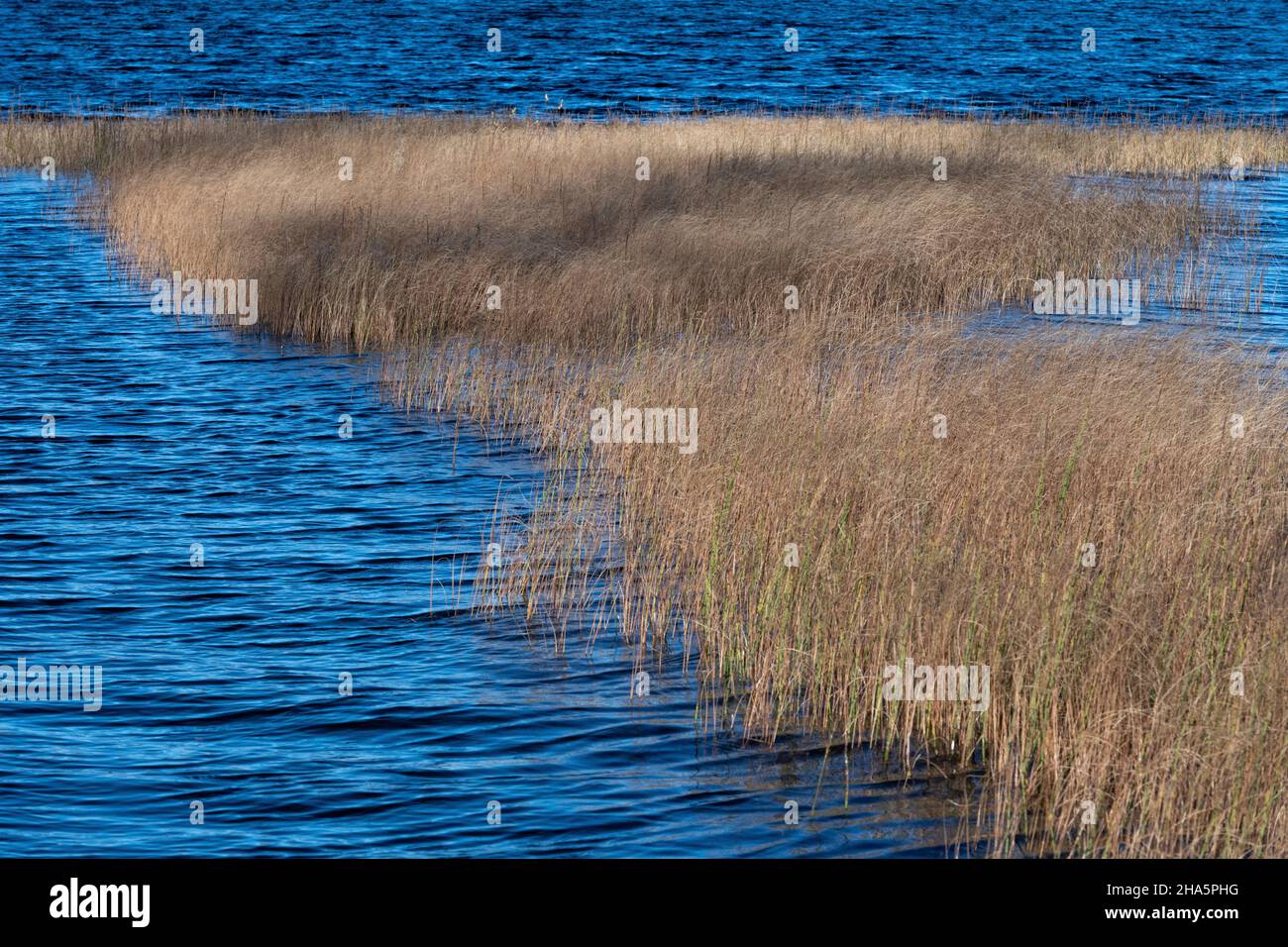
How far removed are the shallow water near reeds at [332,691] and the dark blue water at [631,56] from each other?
29485 mm

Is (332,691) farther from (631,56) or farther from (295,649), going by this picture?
(631,56)

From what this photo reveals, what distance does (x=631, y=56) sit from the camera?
6275 cm

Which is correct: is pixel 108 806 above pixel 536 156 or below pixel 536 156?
below

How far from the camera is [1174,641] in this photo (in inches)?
266

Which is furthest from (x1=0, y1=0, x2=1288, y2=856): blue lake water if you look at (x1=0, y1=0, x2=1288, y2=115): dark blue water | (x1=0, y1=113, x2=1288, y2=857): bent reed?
(x1=0, y1=0, x2=1288, y2=115): dark blue water

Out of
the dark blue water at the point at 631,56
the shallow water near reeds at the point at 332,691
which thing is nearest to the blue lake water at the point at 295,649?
the shallow water near reeds at the point at 332,691

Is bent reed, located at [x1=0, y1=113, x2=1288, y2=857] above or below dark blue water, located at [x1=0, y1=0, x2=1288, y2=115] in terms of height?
below

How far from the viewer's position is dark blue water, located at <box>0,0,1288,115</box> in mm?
47156

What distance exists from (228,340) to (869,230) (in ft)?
23.6

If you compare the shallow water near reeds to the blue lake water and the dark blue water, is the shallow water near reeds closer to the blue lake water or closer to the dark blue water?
the blue lake water

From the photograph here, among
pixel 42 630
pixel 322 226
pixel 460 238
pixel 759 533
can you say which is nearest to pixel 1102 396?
pixel 759 533

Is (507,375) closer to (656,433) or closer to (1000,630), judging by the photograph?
(656,433)

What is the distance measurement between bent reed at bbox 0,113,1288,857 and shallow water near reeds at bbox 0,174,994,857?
45cm

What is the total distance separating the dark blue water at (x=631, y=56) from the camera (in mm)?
47156
